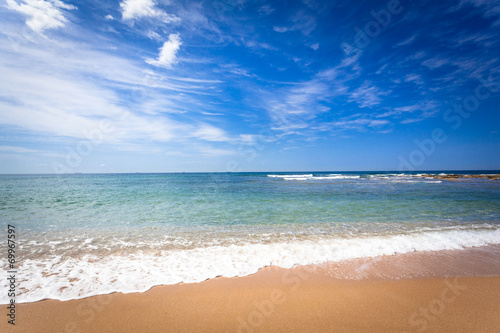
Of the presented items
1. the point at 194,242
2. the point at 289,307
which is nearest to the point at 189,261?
the point at 194,242

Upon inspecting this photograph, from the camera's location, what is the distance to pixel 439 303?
359 cm

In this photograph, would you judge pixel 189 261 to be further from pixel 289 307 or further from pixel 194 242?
pixel 289 307

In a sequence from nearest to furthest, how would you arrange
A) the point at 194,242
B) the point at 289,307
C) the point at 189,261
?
the point at 289,307, the point at 189,261, the point at 194,242

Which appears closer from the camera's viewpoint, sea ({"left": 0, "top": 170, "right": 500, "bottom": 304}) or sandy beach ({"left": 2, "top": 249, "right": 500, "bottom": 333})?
sandy beach ({"left": 2, "top": 249, "right": 500, "bottom": 333})

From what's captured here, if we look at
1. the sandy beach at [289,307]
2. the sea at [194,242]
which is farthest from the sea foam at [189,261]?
the sandy beach at [289,307]

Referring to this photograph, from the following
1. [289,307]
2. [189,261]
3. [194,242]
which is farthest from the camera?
[194,242]

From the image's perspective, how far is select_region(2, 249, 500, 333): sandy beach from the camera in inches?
121

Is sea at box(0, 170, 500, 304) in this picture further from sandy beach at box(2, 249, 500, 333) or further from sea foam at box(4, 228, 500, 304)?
sandy beach at box(2, 249, 500, 333)

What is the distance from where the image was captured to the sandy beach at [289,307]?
10.1 ft

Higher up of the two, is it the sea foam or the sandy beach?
the sea foam

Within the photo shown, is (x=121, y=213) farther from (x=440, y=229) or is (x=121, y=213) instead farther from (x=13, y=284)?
(x=440, y=229)

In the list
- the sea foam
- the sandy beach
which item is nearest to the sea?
the sea foam

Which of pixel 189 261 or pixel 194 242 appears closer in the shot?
pixel 189 261

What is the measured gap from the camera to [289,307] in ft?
11.5
